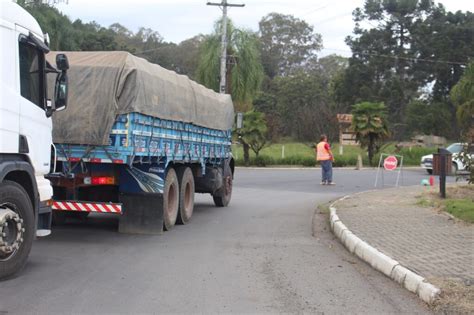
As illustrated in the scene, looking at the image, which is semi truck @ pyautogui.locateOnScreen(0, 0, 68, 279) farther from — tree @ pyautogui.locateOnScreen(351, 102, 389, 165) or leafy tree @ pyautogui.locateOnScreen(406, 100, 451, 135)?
leafy tree @ pyautogui.locateOnScreen(406, 100, 451, 135)

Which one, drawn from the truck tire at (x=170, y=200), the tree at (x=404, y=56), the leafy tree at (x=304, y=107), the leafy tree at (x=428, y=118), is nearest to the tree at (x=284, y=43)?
the leafy tree at (x=304, y=107)

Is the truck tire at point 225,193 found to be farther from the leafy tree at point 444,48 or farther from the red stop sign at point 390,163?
the leafy tree at point 444,48

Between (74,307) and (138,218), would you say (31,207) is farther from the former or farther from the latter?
(138,218)

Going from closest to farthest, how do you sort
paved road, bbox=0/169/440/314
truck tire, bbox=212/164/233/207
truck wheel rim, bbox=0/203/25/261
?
paved road, bbox=0/169/440/314, truck wheel rim, bbox=0/203/25/261, truck tire, bbox=212/164/233/207

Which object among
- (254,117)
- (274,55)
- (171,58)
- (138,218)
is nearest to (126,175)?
(138,218)

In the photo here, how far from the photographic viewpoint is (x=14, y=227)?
260 inches

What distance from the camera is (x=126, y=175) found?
9.80 metres

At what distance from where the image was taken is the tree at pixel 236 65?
3975 centimetres

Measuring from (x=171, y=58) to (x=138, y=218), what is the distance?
79.4 metres

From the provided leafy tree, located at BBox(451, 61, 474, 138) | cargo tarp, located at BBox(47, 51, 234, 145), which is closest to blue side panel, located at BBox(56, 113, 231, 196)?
cargo tarp, located at BBox(47, 51, 234, 145)

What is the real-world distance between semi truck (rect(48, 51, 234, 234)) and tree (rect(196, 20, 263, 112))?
28.3m

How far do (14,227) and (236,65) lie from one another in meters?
34.6

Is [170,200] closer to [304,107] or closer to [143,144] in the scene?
[143,144]

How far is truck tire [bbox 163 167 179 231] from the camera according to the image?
10.5m
